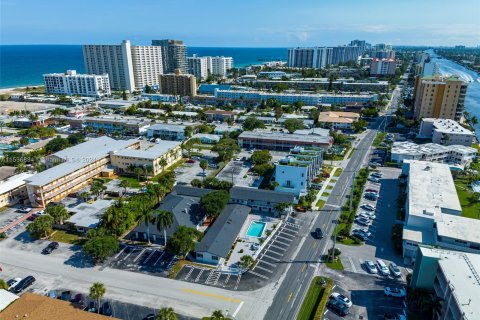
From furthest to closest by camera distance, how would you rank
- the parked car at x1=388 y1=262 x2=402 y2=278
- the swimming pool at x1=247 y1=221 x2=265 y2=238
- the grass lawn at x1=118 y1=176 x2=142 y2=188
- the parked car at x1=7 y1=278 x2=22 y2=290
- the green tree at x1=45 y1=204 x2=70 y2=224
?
the grass lawn at x1=118 y1=176 x2=142 y2=188 < the swimming pool at x1=247 y1=221 x2=265 y2=238 < the green tree at x1=45 y1=204 x2=70 y2=224 < the parked car at x1=388 y1=262 x2=402 y2=278 < the parked car at x1=7 y1=278 x2=22 y2=290

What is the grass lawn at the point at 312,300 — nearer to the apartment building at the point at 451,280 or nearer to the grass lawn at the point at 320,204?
the apartment building at the point at 451,280

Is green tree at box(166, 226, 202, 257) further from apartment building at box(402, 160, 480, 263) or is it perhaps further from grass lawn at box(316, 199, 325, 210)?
apartment building at box(402, 160, 480, 263)

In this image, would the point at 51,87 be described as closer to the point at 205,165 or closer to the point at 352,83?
the point at 205,165

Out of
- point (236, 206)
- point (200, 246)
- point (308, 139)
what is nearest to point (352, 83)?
point (308, 139)

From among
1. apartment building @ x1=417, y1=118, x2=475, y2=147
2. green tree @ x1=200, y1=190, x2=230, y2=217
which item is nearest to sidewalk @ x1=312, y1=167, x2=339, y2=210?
green tree @ x1=200, y1=190, x2=230, y2=217

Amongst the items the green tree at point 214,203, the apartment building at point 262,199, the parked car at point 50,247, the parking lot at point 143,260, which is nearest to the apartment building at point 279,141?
the apartment building at point 262,199
